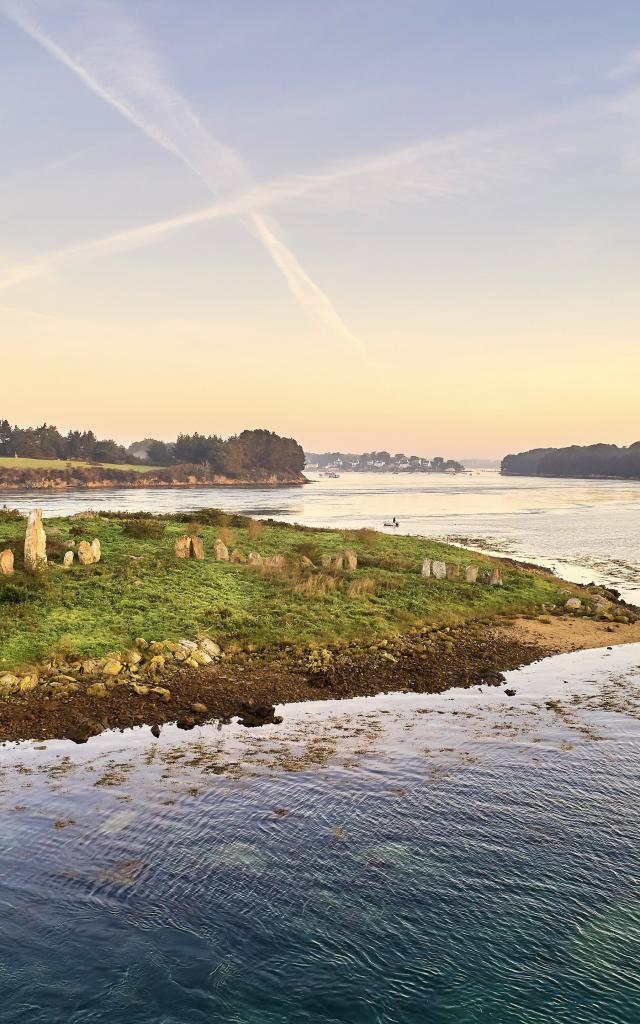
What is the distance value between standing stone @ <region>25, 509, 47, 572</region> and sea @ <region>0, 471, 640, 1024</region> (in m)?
13.3

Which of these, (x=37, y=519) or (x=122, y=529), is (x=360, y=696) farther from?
(x=122, y=529)

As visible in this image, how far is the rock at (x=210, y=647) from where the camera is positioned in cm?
2628

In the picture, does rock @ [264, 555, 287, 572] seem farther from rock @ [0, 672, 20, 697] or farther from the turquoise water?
the turquoise water

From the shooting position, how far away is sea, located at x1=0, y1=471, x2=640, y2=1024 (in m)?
10.2

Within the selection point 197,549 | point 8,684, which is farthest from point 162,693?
point 197,549

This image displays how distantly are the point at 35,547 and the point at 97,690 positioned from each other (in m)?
11.6

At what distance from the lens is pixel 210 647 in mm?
26531

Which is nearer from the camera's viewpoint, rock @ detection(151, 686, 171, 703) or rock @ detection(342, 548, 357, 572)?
rock @ detection(151, 686, 171, 703)

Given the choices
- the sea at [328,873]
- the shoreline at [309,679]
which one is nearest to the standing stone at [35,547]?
the shoreline at [309,679]

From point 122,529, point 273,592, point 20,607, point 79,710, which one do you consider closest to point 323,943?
point 79,710

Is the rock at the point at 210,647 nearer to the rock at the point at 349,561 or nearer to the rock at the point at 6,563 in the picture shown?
the rock at the point at 6,563

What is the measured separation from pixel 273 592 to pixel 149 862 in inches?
802

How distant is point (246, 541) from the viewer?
148 feet

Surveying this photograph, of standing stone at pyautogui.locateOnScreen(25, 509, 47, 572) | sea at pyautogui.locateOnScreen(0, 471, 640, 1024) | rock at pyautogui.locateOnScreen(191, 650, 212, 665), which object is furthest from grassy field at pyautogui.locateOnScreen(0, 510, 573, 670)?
sea at pyautogui.locateOnScreen(0, 471, 640, 1024)
